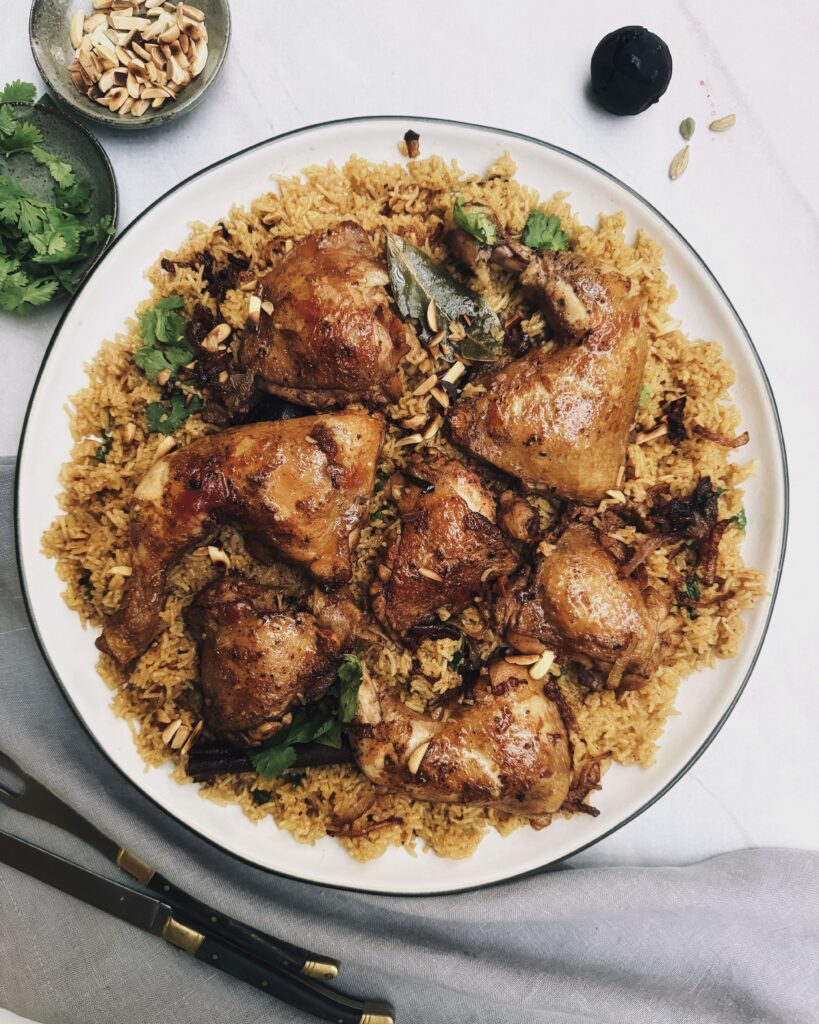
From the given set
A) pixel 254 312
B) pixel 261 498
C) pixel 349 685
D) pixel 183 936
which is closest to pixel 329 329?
pixel 254 312

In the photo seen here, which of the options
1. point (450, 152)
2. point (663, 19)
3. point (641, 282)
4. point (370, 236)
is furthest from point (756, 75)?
point (370, 236)

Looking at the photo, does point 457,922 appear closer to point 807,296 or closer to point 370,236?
point 370,236

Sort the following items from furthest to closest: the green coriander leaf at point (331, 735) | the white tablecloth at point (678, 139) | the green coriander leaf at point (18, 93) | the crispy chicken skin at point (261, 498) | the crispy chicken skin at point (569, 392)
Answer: the white tablecloth at point (678, 139)
the green coriander leaf at point (18, 93)
the green coriander leaf at point (331, 735)
the crispy chicken skin at point (569, 392)
the crispy chicken skin at point (261, 498)

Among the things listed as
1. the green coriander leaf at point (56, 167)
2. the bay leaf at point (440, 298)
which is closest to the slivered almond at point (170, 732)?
the bay leaf at point (440, 298)

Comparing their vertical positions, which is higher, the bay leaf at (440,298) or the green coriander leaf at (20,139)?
the bay leaf at (440,298)

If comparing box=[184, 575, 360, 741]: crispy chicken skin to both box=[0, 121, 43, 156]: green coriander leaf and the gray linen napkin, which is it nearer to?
the gray linen napkin

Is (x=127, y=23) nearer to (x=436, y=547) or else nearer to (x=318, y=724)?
(x=436, y=547)

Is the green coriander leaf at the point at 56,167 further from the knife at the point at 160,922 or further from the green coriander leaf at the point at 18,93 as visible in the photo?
the knife at the point at 160,922
